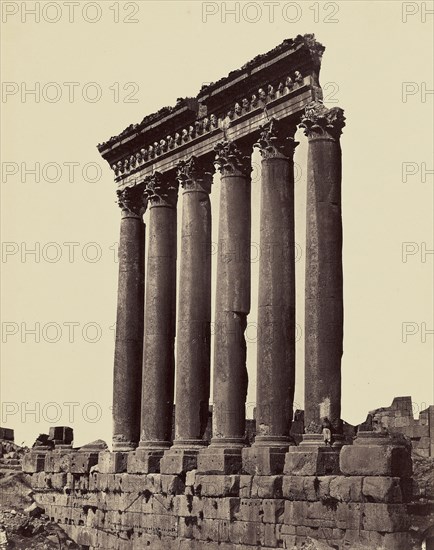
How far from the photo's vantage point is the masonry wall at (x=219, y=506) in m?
20.0

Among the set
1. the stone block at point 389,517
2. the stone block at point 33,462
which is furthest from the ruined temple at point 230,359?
the stone block at point 33,462

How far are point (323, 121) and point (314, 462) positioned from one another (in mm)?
8324

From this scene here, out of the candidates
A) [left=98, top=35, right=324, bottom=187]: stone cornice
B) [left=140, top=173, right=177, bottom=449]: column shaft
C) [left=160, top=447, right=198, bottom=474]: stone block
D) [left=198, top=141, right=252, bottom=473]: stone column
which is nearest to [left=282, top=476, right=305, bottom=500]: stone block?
[left=198, top=141, right=252, bottom=473]: stone column

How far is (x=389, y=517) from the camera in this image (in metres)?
19.6

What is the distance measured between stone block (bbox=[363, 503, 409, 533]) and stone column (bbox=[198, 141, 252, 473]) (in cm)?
598

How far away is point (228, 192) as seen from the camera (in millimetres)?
27250

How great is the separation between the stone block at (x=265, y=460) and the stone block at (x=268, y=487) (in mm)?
210

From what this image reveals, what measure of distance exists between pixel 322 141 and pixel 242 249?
14.1ft

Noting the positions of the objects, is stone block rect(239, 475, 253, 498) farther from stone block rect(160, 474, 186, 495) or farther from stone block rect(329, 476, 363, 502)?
stone block rect(329, 476, 363, 502)

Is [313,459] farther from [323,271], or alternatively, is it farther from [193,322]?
[193,322]

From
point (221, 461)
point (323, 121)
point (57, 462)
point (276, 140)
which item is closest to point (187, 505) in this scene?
point (221, 461)

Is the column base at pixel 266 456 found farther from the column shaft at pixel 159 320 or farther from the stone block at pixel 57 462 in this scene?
the stone block at pixel 57 462

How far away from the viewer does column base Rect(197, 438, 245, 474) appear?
2512 centimetres

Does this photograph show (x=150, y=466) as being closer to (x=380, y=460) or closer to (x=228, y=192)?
(x=228, y=192)
